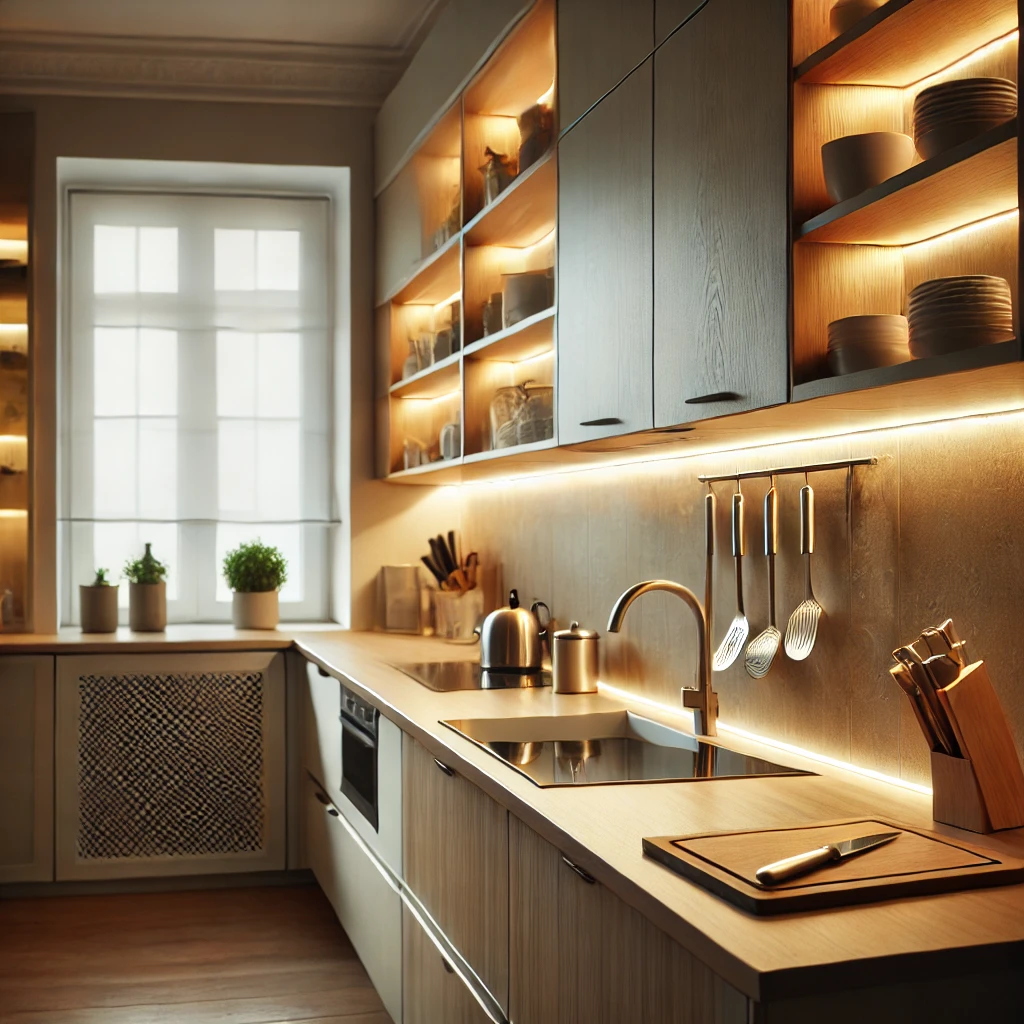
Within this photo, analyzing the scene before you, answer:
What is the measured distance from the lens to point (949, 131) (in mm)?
1435

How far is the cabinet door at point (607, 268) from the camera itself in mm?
2199

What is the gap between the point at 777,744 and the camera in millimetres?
2312

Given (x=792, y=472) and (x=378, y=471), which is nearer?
(x=792, y=472)

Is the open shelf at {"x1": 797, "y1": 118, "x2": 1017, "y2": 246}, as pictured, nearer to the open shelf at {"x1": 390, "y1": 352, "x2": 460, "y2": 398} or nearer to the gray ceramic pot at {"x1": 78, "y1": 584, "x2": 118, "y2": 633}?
the open shelf at {"x1": 390, "y1": 352, "x2": 460, "y2": 398}

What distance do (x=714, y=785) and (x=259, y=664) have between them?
2612mm

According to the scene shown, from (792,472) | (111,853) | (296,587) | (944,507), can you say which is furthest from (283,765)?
(944,507)

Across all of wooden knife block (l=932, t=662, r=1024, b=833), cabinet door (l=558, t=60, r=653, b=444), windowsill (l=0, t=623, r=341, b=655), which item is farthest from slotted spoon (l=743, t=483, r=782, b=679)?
windowsill (l=0, t=623, r=341, b=655)

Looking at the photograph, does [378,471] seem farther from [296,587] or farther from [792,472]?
[792,472]

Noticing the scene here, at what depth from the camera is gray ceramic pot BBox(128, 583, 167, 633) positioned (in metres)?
4.53

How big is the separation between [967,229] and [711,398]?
44 centimetres

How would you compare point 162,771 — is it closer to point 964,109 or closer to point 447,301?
point 447,301

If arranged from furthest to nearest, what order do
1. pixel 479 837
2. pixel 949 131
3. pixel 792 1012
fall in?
pixel 479 837 → pixel 949 131 → pixel 792 1012

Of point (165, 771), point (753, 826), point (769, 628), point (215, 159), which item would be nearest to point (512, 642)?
point (769, 628)

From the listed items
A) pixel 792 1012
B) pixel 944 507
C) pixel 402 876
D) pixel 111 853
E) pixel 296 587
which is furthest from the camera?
pixel 296 587
